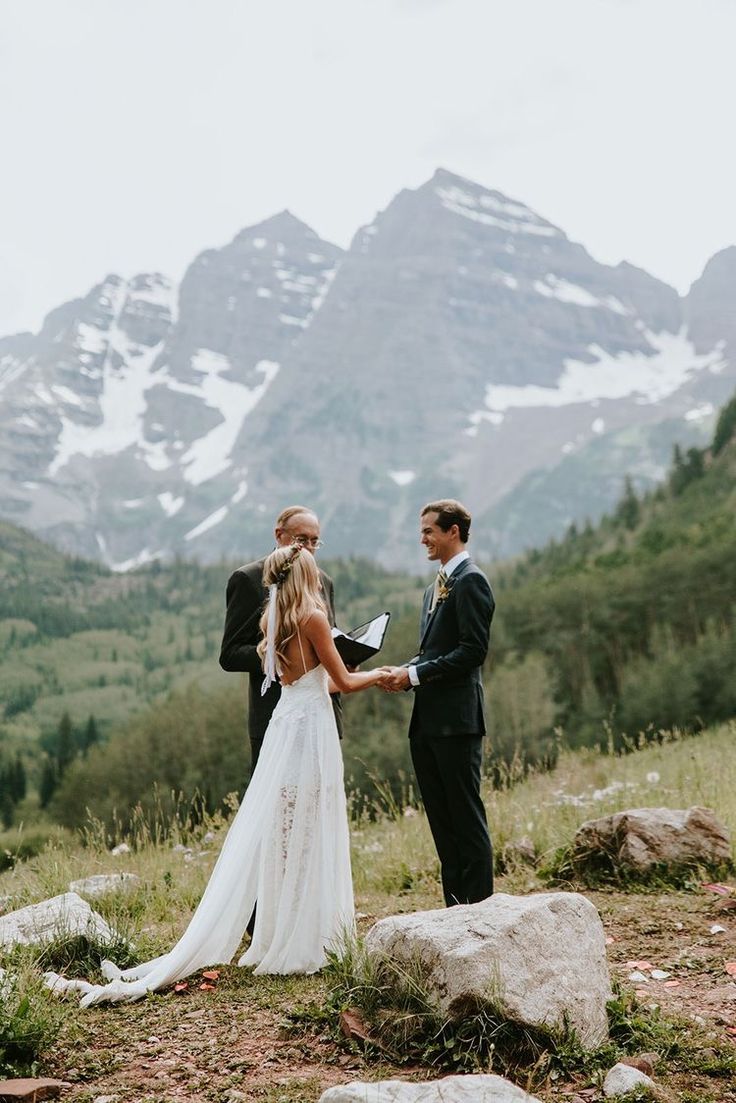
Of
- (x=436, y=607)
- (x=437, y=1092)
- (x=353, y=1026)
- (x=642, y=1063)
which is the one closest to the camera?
(x=437, y=1092)

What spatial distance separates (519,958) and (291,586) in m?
2.78

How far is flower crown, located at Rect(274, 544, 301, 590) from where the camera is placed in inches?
263

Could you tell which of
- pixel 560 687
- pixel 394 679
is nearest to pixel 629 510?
pixel 560 687

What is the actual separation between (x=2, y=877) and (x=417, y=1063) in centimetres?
754

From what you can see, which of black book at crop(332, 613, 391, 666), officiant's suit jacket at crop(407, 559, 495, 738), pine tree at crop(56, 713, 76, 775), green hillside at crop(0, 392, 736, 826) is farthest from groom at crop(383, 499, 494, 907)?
pine tree at crop(56, 713, 76, 775)

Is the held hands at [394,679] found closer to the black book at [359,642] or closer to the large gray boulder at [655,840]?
the black book at [359,642]

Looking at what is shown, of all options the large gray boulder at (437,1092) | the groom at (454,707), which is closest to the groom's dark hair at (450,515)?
the groom at (454,707)

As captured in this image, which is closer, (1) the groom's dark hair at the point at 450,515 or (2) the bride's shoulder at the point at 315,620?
(2) the bride's shoulder at the point at 315,620

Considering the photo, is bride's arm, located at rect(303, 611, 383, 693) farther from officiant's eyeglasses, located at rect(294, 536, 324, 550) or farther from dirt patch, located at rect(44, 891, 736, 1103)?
dirt patch, located at rect(44, 891, 736, 1103)

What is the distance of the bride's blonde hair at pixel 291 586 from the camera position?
21.8ft

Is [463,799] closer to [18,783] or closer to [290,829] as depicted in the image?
[290,829]

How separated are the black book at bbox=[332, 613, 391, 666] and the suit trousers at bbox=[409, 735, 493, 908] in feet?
2.23

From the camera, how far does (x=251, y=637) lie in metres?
7.73

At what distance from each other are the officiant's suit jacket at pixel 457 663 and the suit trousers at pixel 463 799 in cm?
9
